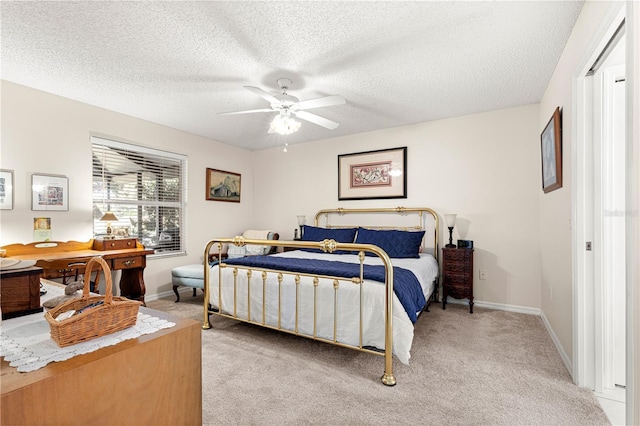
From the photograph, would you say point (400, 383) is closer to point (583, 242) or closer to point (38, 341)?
point (583, 242)

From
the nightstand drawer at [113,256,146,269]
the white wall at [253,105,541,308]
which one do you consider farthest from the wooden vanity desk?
the white wall at [253,105,541,308]

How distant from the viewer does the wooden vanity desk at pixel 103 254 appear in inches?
114

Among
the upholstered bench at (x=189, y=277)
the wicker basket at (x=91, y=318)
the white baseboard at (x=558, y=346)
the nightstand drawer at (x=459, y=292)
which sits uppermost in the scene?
the wicker basket at (x=91, y=318)

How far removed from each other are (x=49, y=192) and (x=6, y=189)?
0.33 meters

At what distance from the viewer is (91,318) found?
892 millimetres

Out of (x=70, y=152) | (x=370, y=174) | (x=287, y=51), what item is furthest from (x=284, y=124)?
(x=70, y=152)

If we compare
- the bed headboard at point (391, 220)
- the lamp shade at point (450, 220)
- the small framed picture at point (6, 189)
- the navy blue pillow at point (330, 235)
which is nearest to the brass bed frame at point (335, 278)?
the bed headboard at point (391, 220)

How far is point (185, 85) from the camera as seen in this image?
305 cm

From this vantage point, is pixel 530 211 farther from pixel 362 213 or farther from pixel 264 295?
pixel 264 295

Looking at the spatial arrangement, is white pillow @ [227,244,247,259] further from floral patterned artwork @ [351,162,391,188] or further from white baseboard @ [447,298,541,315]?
white baseboard @ [447,298,541,315]

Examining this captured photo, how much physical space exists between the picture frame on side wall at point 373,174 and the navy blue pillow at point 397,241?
76 cm

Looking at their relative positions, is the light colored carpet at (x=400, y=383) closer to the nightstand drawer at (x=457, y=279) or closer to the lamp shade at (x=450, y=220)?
the nightstand drawer at (x=457, y=279)

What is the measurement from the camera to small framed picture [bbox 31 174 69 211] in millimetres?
3092

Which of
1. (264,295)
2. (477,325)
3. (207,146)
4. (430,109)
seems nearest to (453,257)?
(477,325)
